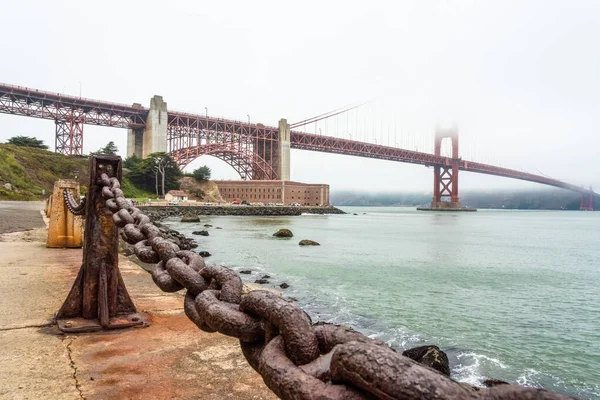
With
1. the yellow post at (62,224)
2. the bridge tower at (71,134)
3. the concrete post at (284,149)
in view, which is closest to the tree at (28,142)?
the bridge tower at (71,134)

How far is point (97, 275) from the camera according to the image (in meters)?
2.90

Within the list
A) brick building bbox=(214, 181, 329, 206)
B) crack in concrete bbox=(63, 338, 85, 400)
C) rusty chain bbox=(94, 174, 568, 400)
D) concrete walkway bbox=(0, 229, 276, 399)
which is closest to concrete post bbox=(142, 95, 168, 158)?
brick building bbox=(214, 181, 329, 206)

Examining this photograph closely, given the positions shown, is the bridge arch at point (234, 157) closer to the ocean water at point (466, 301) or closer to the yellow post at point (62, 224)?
the ocean water at point (466, 301)

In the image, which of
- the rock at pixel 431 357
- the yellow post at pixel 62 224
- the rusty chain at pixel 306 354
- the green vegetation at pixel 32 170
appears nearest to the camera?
the rusty chain at pixel 306 354

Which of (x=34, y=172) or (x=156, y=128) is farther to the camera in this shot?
(x=156, y=128)

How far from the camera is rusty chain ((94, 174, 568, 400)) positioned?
2.37 feet

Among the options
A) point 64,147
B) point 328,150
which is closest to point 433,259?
point 64,147

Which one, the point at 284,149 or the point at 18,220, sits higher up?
the point at 284,149

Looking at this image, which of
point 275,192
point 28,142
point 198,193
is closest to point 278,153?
point 275,192

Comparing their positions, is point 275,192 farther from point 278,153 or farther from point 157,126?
point 157,126

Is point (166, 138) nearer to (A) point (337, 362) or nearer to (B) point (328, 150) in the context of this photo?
(B) point (328, 150)

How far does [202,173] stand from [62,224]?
58278mm

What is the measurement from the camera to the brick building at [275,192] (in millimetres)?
66438

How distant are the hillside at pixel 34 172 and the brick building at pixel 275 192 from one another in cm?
1861
